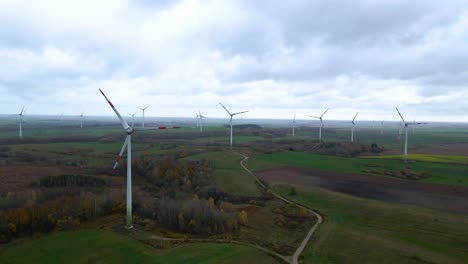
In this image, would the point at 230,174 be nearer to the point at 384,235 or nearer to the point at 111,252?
the point at 384,235

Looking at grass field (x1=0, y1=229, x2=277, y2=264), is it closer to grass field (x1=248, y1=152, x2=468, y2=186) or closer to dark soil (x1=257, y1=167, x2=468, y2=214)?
dark soil (x1=257, y1=167, x2=468, y2=214)

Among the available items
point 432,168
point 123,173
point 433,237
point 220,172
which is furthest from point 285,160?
point 433,237

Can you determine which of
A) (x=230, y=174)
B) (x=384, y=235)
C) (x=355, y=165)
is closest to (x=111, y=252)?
(x=384, y=235)

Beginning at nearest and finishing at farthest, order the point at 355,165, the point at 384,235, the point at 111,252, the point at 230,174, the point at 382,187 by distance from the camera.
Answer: the point at 111,252 → the point at 384,235 → the point at 382,187 → the point at 230,174 → the point at 355,165

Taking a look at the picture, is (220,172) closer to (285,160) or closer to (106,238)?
(285,160)

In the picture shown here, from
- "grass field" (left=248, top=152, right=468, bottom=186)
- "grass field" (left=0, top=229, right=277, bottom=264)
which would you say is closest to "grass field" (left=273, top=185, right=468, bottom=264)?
"grass field" (left=0, top=229, right=277, bottom=264)
